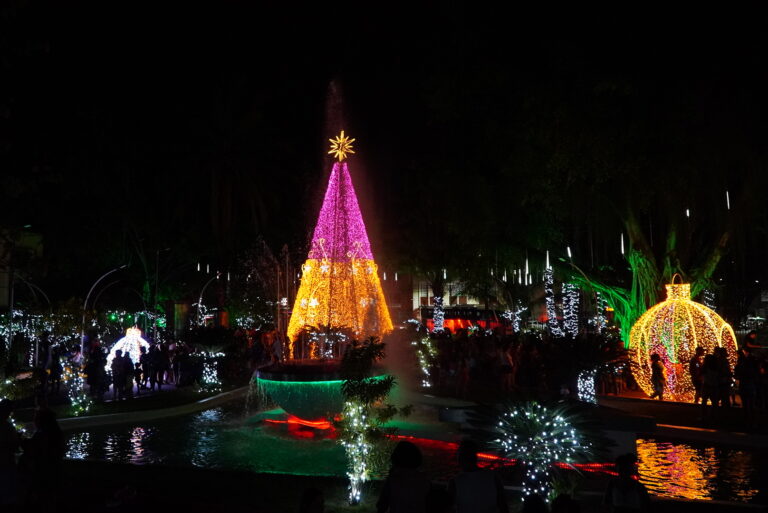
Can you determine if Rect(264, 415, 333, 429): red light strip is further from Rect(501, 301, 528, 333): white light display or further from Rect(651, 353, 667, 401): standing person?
Rect(501, 301, 528, 333): white light display

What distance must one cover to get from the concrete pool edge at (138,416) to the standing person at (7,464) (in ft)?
25.6

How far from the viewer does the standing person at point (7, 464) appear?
7074mm

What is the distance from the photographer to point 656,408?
17.1m

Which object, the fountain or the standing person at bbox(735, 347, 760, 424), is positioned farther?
the fountain

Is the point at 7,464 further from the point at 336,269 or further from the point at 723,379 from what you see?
the point at 336,269

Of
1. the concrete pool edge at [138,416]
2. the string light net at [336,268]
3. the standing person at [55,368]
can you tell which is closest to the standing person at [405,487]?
the concrete pool edge at [138,416]

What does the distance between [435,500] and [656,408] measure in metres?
13.9

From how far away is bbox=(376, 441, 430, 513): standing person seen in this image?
541 cm

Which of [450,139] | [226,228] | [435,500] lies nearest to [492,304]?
[226,228]

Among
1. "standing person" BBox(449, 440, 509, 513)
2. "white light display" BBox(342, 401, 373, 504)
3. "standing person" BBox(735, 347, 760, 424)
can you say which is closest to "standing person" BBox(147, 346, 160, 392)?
"white light display" BBox(342, 401, 373, 504)

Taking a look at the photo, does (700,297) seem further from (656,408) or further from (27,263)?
(27,263)

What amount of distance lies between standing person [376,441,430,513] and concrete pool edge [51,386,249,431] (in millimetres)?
11578

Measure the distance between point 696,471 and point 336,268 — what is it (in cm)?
1312

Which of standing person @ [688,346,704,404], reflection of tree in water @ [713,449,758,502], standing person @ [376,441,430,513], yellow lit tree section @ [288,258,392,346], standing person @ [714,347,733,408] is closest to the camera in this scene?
standing person @ [376,441,430,513]
